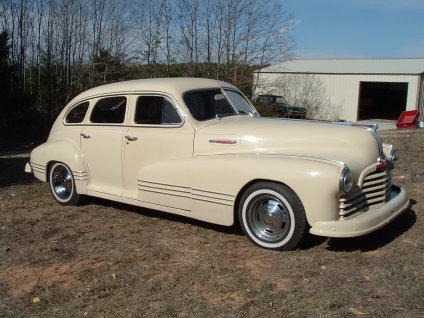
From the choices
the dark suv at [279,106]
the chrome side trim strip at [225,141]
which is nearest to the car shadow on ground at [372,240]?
the chrome side trim strip at [225,141]

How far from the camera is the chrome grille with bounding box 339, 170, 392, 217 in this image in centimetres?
425

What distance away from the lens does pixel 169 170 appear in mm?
5227

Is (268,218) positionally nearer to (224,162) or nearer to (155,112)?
(224,162)

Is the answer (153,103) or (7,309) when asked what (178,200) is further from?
(7,309)

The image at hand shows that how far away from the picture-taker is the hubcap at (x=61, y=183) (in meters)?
6.68

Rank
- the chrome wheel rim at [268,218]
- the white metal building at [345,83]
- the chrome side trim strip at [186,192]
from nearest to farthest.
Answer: the chrome wheel rim at [268,218], the chrome side trim strip at [186,192], the white metal building at [345,83]

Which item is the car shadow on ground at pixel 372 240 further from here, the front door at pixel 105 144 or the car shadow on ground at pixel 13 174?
the car shadow on ground at pixel 13 174

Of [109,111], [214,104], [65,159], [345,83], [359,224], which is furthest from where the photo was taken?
[345,83]

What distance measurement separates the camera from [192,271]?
4074mm

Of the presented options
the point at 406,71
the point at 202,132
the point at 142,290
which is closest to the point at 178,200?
the point at 202,132

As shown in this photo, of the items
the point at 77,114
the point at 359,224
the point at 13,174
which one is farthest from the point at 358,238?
the point at 13,174

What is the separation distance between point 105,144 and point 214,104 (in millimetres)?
1550

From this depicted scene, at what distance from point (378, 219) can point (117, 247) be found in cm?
265

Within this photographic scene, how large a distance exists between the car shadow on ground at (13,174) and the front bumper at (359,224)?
238 inches
